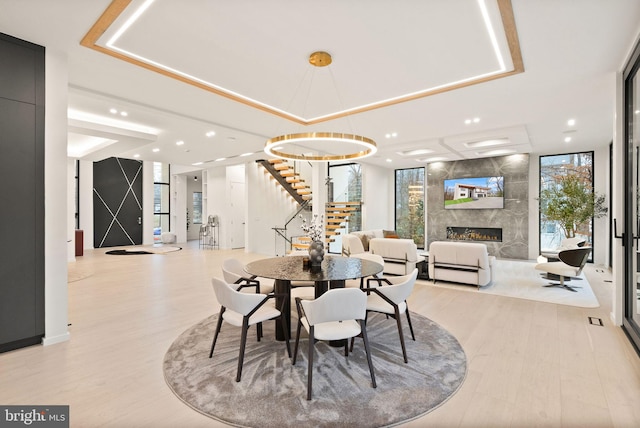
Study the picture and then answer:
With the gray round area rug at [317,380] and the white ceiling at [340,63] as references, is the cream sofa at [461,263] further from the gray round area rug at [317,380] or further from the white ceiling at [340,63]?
the gray round area rug at [317,380]

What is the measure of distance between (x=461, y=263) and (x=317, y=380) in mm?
4176

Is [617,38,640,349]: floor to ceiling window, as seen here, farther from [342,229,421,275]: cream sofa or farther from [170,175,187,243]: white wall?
A: [170,175,187,243]: white wall

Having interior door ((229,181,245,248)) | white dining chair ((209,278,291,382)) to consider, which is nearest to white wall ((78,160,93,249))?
interior door ((229,181,245,248))

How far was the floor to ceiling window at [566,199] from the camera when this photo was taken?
23.6 feet

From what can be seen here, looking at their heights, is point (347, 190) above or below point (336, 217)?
above

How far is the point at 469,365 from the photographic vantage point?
Result: 9.34 ft

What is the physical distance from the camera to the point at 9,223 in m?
3.03

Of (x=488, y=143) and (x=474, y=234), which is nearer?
(x=488, y=143)

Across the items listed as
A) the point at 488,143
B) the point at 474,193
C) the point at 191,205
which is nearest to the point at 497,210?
the point at 474,193

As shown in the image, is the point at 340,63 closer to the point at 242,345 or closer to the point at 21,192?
the point at 242,345

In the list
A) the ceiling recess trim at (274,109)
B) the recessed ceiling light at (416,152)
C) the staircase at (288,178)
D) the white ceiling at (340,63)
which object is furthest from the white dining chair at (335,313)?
the staircase at (288,178)

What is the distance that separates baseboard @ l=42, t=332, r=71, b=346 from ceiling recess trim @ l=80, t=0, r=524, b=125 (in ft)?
9.93

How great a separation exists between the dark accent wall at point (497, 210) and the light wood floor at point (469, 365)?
4106mm

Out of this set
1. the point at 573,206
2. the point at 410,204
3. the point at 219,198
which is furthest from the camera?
the point at 219,198
